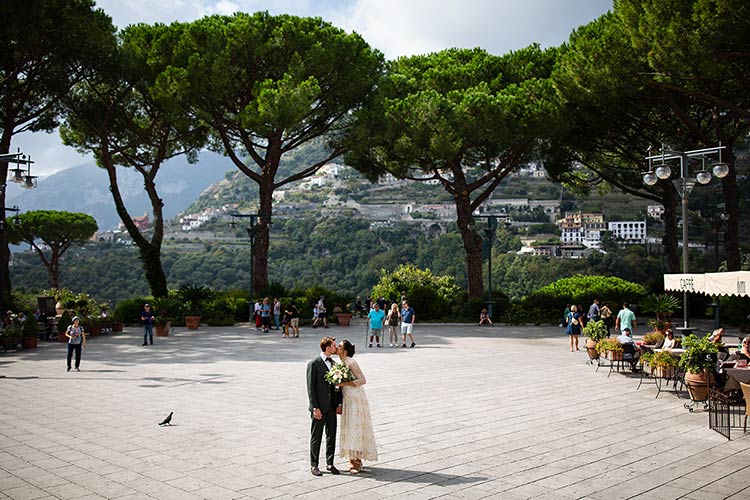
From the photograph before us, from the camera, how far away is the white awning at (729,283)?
36.1ft

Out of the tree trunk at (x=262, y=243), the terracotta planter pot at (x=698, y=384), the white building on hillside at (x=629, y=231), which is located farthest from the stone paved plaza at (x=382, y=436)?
the white building on hillside at (x=629, y=231)

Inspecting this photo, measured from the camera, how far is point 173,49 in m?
27.5

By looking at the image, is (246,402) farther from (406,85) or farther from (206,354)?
(406,85)

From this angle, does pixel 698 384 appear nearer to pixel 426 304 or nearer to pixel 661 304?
pixel 661 304

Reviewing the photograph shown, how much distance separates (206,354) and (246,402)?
23.9 feet

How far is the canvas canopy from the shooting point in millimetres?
11062

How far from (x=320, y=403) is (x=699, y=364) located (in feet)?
20.6

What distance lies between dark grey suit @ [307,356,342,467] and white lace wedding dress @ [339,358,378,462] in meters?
0.11

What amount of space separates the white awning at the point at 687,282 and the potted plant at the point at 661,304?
1034cm

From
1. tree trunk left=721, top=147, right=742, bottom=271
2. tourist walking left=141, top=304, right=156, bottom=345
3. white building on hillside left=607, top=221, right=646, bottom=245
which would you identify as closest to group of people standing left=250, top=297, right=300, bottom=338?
tourist walking left=141, top=304, right=156, bottom=345

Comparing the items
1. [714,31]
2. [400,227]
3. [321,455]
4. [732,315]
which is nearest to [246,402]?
[321,455]

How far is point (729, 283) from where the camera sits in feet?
37.7

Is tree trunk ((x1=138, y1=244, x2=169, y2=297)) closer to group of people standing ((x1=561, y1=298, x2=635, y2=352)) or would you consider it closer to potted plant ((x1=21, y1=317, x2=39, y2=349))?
potted plant ((x1=21, y1=317, x2=39, y2=349))

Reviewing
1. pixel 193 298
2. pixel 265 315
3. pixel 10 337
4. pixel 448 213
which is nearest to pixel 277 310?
pixel 265 315
